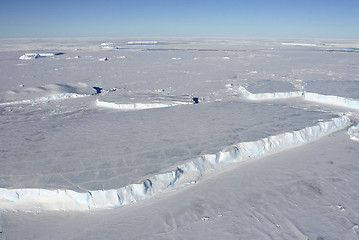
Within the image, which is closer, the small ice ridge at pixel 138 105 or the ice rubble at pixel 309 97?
the small ice ridge at pixel 138 105

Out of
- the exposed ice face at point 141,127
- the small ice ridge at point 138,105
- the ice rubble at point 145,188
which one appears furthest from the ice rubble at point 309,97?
the ice rubble at point 145,188

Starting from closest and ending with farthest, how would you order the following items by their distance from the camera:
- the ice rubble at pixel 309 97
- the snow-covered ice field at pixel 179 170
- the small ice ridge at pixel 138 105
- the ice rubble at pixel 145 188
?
the snow-covered ice field at pixel 179 170 < the ice rubble at pixel 145 188 < the small ice ridge at pixel 138 105 < the ice rubble at pixel 309 97

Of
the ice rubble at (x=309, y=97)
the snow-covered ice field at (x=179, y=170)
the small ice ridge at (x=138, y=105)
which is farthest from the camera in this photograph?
the ice rubble at (x=309, y=97)

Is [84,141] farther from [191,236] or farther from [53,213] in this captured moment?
[191,236]

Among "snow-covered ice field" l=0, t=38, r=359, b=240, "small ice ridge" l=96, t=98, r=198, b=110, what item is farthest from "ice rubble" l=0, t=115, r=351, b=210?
"small ice ridge" l=96, t=98, r=198, b=110

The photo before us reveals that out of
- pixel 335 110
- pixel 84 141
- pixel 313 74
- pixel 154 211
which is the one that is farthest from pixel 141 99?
pixel 313 74

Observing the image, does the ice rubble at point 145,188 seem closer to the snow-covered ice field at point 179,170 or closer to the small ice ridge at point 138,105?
the snow-covered ice field at point 179,170

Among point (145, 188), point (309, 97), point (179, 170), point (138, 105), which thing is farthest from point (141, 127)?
point (309, 97)
